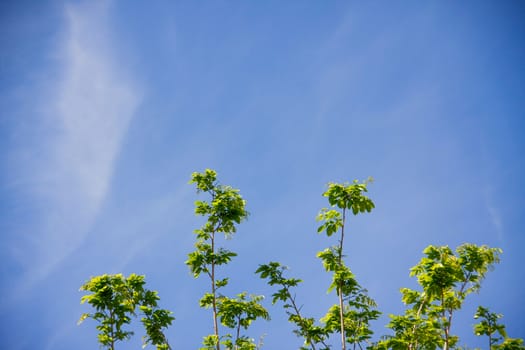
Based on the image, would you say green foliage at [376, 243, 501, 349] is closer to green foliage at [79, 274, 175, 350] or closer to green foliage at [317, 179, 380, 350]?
green foliage at [317, 179, 380, 350]

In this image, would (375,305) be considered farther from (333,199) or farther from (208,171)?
(208,171)

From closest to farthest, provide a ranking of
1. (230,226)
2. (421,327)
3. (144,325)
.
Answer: (421,327), (144,325), (230,226)

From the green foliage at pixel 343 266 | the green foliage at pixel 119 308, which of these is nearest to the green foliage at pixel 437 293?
the green foliage at pixel 343 266

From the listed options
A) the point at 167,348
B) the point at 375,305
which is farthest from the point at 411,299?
the point at 167,348

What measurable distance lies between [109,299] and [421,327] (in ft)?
33.0

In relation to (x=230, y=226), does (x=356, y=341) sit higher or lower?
lower

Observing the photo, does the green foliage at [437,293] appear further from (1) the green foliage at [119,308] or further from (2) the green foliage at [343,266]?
(1) the green foliage at [119,308]

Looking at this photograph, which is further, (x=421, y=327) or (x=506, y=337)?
(x=506, y=337)

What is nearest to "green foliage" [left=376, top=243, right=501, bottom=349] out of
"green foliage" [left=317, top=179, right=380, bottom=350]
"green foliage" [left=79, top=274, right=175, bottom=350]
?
"green foliage" [left=317, top=179, right=380, bottom=350]

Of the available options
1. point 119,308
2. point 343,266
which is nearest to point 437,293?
point 343,266

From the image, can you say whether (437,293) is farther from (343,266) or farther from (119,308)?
(119,308)

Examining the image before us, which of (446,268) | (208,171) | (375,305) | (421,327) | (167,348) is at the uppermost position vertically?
(208,171)

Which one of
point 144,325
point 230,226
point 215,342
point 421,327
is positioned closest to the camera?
point 421,327

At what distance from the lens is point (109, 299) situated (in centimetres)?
1285
